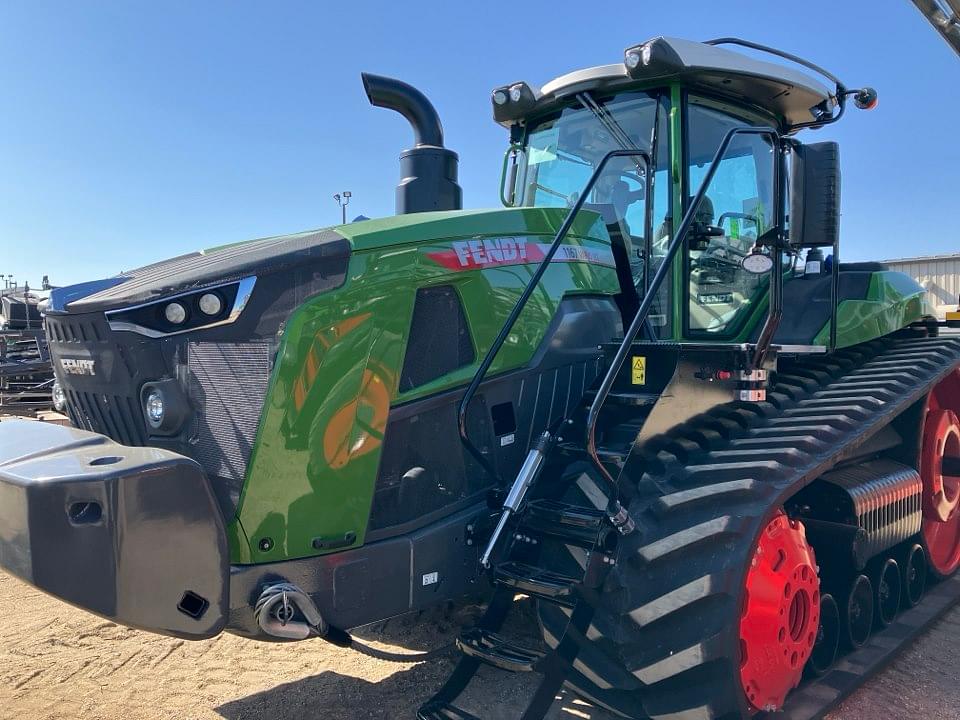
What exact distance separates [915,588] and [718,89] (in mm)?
3104

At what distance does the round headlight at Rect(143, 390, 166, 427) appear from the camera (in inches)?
107

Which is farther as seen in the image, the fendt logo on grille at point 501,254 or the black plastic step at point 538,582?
the fendt logo on grille at point 501,254

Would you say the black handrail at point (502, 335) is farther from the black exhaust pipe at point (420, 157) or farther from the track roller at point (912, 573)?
the track roller at point (912, 573)

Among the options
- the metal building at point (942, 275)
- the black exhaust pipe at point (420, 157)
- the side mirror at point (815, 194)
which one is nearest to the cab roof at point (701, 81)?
the black exhaust pipe at point (420, 157)

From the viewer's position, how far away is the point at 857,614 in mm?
3984

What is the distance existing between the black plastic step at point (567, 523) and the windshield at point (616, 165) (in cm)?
121

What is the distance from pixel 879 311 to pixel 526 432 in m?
2.30

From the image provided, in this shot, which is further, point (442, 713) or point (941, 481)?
point (941, 481)

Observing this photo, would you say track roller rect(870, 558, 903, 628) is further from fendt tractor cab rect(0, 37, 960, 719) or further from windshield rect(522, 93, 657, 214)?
windshield rect(522, 93, 657, 214)

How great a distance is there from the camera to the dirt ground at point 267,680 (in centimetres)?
337

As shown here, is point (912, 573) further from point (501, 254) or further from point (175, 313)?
point (175, 313)

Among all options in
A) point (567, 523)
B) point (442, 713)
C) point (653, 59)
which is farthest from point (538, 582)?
point (653, 59)

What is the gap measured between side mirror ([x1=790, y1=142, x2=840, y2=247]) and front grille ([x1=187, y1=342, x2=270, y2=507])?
7.31 ft

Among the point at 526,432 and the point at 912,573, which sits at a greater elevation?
the point at 526,432
